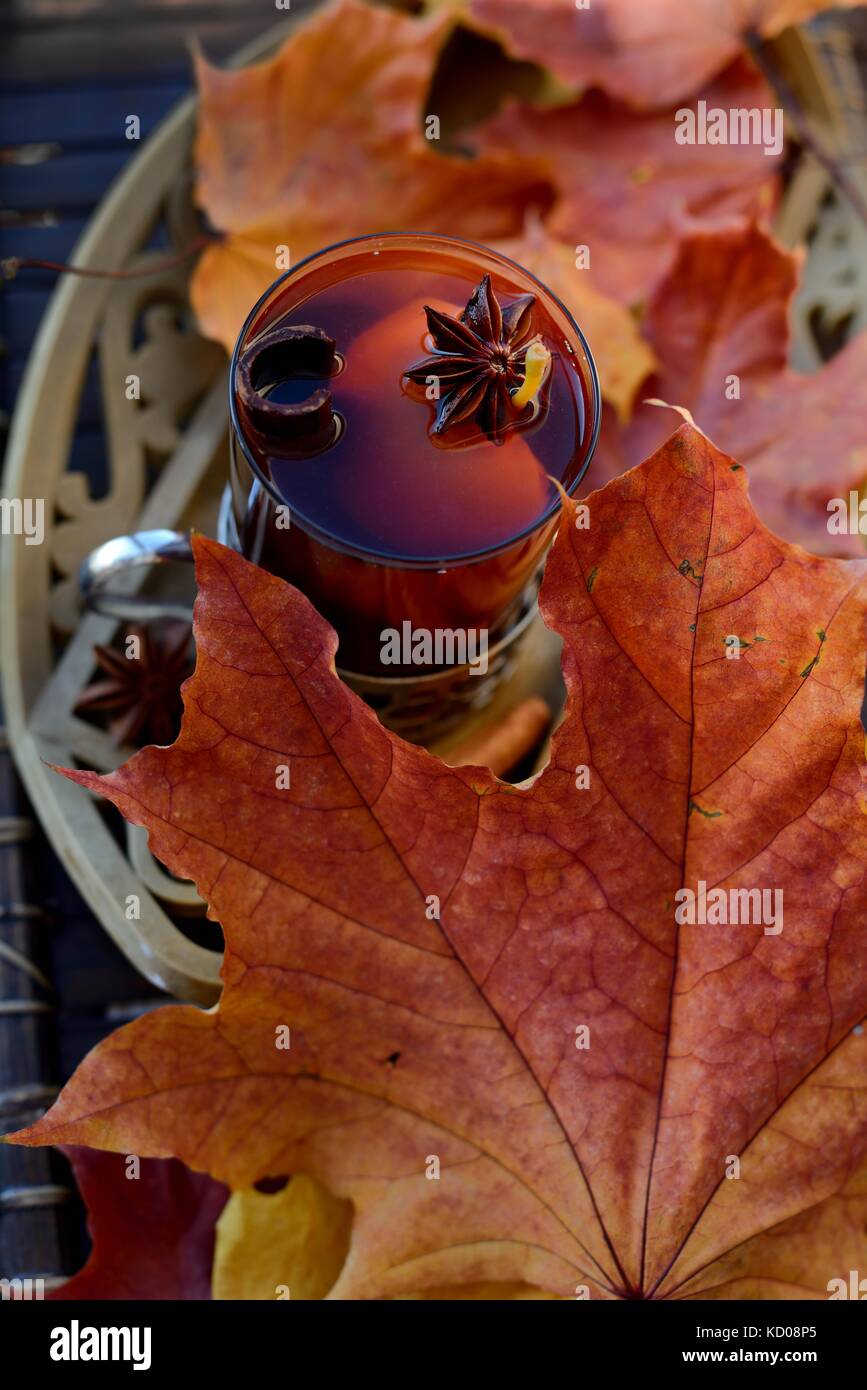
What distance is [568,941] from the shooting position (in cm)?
43

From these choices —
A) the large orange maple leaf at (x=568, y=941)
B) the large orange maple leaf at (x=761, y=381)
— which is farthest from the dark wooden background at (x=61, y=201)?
the large orange maple leaf at (x=761, y=381)

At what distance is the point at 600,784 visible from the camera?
410 millimetres

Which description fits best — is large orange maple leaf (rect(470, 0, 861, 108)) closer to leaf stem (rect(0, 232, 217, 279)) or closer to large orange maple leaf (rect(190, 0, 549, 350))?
large orange maple leaf (rect(190, 0, 549, 350))

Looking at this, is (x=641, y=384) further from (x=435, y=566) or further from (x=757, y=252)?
(x=435, y=566)

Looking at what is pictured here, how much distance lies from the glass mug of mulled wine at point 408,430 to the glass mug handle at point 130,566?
0.06m

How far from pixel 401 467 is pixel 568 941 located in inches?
7.2

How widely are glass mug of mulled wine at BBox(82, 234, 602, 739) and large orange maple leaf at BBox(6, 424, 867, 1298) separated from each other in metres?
0.06

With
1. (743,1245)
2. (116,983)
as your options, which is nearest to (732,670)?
(743,1245)

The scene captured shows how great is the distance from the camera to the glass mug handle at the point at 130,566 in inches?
20.5

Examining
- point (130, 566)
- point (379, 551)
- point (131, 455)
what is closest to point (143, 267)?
point (131, 455)

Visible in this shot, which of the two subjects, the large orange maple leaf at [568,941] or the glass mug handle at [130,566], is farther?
the glass mug handle at [130,566]

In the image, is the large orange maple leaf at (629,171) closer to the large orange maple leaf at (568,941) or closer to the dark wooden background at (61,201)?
the dark wooden background at (61,201)

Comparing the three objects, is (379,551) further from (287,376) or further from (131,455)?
(131,455)

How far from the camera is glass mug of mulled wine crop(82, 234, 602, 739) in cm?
43
